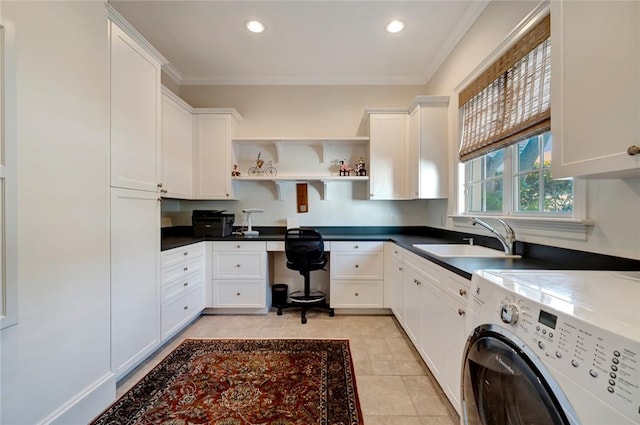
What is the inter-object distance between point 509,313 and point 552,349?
6.0 inches

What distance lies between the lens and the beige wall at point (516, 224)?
113 cm

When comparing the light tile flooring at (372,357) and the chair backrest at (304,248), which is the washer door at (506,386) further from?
the chair backrest at (304,248)

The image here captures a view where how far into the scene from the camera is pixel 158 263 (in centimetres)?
211

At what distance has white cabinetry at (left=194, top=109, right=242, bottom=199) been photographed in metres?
3.14

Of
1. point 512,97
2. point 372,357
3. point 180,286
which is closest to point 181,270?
point 180,286

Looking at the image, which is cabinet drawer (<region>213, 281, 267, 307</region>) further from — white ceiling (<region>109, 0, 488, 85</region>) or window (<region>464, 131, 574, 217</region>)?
white ceiling (<region>109, 0, 488, 85</region>)

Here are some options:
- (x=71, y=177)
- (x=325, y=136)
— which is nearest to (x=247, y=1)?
(x=325, y=136)

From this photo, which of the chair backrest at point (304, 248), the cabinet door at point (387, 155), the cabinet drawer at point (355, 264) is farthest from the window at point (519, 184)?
the chair backrest at point (304, 248)

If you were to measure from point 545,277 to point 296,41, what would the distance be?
8.92 feet

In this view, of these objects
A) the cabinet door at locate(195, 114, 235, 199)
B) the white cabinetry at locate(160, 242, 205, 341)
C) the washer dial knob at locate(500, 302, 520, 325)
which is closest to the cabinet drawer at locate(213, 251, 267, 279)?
the white cabinetry at locate(160, 242, 205, 341)

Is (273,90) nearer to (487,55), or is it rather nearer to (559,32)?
(487,55)

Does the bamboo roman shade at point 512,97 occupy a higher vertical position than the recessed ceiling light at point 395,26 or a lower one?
lower

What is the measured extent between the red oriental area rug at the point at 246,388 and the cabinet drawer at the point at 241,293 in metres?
0.64

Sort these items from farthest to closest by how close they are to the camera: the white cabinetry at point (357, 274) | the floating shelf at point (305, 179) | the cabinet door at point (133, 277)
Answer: the floating shelf at point (305, 179), the white cabinetry at point (357, 274), the cabinet door at point (133, 277)
